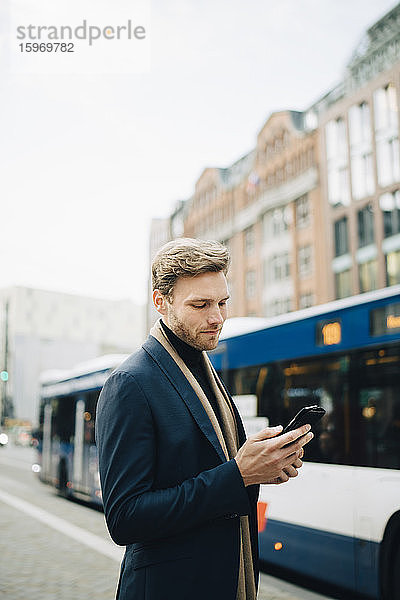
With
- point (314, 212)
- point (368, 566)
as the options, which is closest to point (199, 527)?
point (368, 566)

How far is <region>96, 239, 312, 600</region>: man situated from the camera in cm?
184

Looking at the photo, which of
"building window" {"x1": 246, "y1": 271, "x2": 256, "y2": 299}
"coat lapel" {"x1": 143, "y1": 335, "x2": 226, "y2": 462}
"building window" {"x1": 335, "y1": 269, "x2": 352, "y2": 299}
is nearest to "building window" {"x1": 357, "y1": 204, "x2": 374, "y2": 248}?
"building window" {"x1": 335, "y1": 269, "x2": 352, "y2": 299}

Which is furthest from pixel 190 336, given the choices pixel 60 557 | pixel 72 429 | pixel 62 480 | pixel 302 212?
pixel 302 212

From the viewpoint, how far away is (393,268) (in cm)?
3172

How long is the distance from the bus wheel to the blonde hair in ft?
44.5

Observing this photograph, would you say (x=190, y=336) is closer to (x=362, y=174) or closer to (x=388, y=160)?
(x=388, y=160)

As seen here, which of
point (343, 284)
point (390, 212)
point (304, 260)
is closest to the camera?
point (390, 212)

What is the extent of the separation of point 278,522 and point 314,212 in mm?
33034

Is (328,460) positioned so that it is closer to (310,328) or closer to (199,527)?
(310,328)

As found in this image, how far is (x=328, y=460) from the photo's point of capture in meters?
6.48

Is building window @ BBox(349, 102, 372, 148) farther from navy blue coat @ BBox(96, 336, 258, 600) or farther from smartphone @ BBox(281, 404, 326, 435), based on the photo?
navy blue coat @ BBox(96, 336, 258, 600)

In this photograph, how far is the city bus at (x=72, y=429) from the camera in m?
13.2
